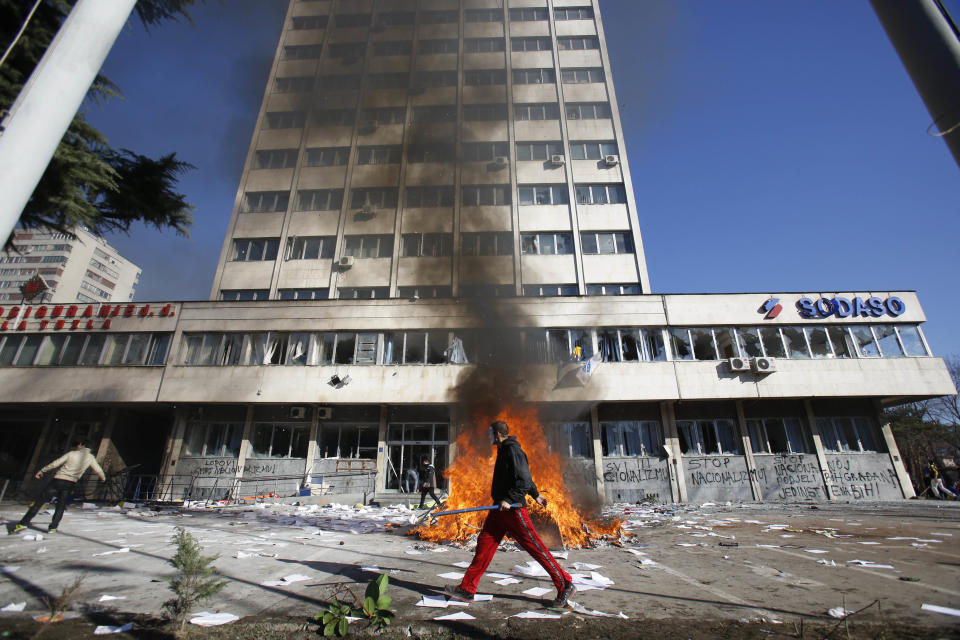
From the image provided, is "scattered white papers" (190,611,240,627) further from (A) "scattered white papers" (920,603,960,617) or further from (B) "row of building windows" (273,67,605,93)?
(B) "row of building windows" (273,67,605,93)

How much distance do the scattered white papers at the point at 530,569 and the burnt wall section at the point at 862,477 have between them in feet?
56.6

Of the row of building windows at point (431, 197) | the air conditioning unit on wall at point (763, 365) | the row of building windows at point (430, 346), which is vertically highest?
the row of building windows at point (431, 197)

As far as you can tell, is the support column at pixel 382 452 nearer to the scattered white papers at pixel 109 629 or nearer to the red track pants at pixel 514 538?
the red track pants at pixel 514 538

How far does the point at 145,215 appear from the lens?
327 inches

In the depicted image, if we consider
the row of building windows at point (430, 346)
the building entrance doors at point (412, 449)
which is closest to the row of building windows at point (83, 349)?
the row of building windows at point (430, 346)

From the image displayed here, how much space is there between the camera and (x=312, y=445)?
16906 millimetres

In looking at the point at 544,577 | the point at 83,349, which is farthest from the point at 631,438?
the point at 83,349

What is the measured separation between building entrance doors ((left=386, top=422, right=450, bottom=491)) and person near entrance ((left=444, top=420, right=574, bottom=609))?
44.2ft

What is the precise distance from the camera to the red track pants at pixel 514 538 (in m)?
3.61

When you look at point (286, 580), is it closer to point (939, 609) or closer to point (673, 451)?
point (939, 609)

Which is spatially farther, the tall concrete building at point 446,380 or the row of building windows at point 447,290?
the row of building windows at point 447,290

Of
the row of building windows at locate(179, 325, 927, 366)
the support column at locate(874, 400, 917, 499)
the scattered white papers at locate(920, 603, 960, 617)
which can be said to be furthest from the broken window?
the scattered white papers at locate(920, 603, 960, 617)

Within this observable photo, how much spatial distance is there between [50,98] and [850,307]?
77.1ft

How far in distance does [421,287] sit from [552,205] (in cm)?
903
